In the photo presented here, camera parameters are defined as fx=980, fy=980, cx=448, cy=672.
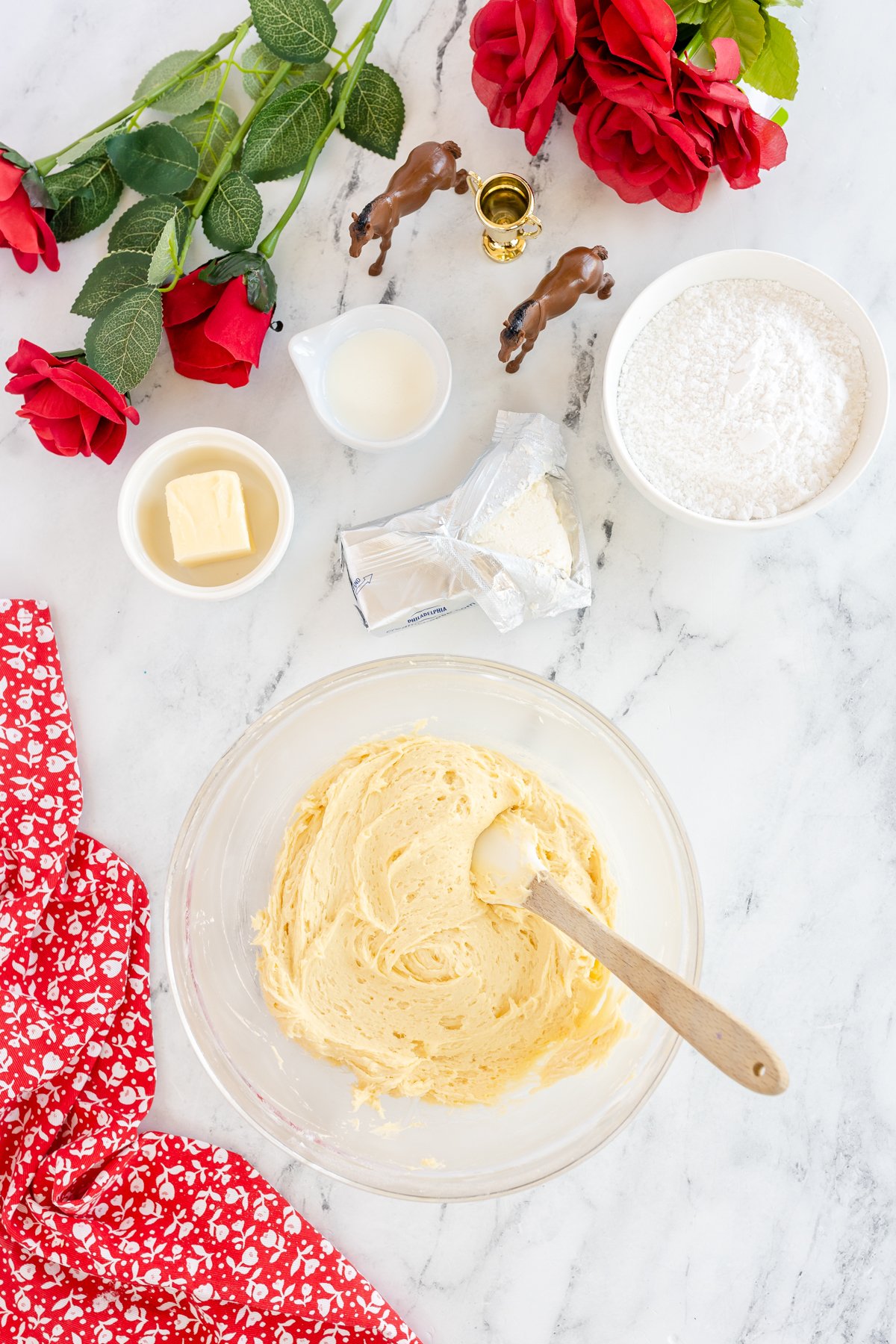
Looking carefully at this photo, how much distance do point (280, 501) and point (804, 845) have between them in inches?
33.0

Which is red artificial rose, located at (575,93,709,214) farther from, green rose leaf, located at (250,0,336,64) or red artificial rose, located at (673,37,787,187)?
green rose leaf, located at (250,0,336,64)

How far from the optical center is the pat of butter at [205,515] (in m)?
1.23

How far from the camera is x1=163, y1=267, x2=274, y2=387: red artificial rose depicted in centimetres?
122

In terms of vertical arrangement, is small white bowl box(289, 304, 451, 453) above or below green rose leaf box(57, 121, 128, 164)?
below

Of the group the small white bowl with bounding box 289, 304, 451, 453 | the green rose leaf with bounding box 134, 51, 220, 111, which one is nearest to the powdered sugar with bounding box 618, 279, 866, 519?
the small white bowl with bounding box 289, 304, 451, 453

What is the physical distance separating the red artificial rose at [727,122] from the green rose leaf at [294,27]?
443 millimetres

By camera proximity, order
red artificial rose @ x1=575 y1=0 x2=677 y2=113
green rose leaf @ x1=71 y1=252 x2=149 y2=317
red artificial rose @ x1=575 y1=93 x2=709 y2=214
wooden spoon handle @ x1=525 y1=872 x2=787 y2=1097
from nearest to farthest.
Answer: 1. wooden spoon handle @ x1=525 y1=872 x2=787 y2=1097
2. red artificial rose @ x1=575 y1=0 x2=677 y2=113
3. red artificial rose @ x1=575 y1=93 x2=709 y2=214
4. green rose leaf @ x1=71 y1=252 x2=149 y2=317

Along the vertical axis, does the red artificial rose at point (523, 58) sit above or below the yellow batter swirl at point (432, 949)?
above

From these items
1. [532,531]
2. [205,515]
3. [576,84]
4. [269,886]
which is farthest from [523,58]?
[269,886]

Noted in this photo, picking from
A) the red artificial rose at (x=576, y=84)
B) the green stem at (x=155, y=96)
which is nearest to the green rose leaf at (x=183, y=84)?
the green stem at (x=155, y=96)

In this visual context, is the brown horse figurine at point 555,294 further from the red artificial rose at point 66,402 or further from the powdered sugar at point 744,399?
the red artificial rose at point 66,402

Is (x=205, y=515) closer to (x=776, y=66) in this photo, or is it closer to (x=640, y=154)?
(x=640, y=154)

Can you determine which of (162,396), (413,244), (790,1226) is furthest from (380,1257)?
(413,244)

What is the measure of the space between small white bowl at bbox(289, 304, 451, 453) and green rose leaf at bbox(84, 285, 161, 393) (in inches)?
6.8
